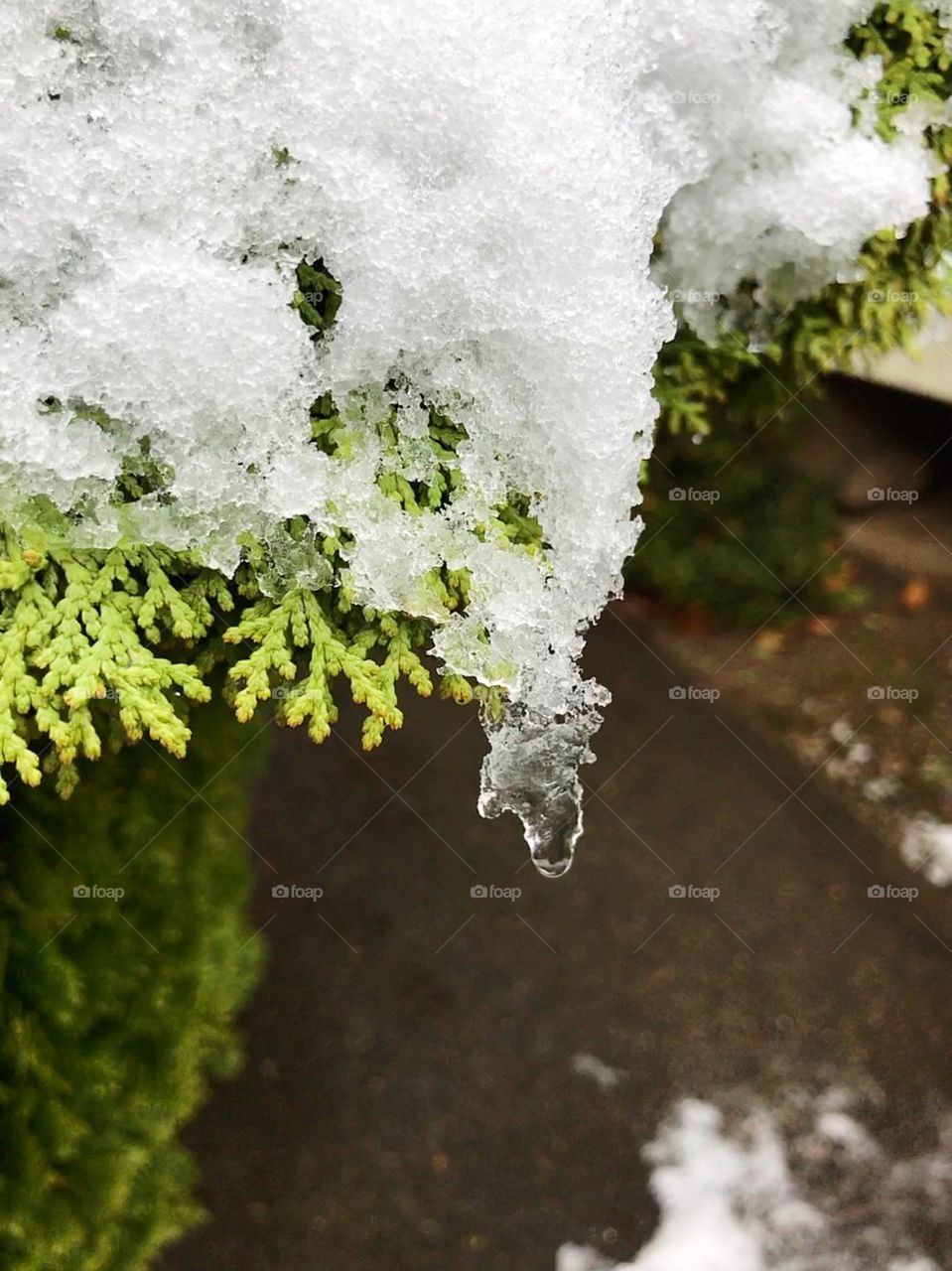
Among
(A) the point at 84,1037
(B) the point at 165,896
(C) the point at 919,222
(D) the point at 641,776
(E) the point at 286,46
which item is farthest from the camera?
(D) the point at 641,776

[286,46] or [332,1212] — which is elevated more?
[286,46]

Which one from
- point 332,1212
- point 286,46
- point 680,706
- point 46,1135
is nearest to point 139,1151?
point 46,1135

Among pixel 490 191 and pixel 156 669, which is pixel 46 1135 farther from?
pixel 490 191
